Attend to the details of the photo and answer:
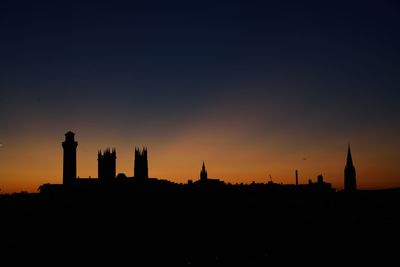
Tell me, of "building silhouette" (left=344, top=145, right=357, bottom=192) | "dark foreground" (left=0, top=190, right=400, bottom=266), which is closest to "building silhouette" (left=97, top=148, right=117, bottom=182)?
"dark foreground" (left=0, top=190, right=400, bottom=266)

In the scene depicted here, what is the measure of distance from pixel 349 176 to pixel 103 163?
209 feet

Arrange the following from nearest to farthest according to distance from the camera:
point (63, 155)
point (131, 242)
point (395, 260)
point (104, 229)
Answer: point (395, 260) < point (131, 242) < point (104, 229) < point (63, 155)

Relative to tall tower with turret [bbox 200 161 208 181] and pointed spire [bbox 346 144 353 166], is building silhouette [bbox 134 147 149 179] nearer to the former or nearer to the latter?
tall tower with turret [bbox 200 161 208 181]

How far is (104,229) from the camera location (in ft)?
199

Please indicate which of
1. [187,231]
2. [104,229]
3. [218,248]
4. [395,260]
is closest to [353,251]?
[395,260]

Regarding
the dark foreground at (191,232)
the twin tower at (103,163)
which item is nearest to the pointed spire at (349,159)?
the dark foreground at (191,232)

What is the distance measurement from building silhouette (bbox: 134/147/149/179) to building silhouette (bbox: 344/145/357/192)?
171ft

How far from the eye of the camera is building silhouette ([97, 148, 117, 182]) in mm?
96875

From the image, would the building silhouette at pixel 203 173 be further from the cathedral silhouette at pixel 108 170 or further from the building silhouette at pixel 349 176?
the building silhouette at pixel 349 176

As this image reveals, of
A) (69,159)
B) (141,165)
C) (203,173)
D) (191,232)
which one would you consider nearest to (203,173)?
(203,173)

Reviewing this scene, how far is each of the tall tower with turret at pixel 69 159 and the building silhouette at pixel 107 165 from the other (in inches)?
302

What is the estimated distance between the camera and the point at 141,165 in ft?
339

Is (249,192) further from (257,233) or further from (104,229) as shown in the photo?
(104,229)

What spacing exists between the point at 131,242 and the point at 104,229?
6.40 meters
